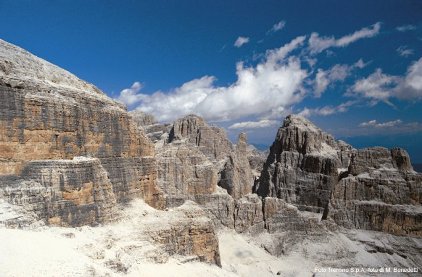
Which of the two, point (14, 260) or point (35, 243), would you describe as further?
point (35, 243)

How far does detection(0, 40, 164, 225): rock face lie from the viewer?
24203 millimetres

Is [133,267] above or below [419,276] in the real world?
above

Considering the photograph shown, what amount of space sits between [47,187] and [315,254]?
1446 inches

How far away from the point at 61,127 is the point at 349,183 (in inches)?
1752

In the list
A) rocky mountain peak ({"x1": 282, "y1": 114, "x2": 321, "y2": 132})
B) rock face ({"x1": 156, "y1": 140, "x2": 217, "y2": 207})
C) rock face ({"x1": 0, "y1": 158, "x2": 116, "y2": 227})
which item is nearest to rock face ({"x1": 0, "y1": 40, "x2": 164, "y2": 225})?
rock face ({"x1": 0, "y1": 158, "x2": 116, "y2": 227})

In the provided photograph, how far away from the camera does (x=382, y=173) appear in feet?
187

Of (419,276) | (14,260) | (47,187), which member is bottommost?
(419,276)

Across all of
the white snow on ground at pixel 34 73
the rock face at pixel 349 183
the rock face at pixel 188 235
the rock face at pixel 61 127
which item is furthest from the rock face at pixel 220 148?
the white snow on ground at pixel 34 73

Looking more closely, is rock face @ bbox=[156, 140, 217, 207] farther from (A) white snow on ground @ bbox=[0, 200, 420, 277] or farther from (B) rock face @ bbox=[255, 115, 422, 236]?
(B) rock face @ bbox=[255, 115, 422, 236]

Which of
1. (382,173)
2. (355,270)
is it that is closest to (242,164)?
(382,173)

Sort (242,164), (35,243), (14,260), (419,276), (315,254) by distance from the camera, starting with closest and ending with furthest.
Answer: (14,260) → (35,243) → (419,276) → (315,254) → (242,164)

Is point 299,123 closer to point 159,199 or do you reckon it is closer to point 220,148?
point 220,148

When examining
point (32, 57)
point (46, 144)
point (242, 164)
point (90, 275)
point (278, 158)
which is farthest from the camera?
point (242, 164)

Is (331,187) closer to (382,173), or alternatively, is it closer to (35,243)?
(382,173)
